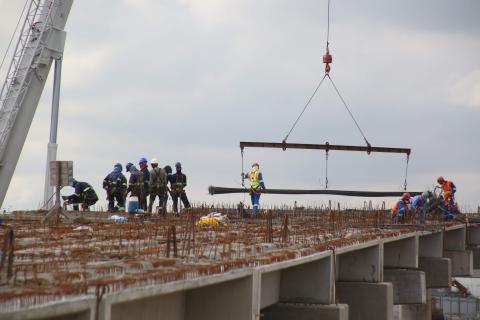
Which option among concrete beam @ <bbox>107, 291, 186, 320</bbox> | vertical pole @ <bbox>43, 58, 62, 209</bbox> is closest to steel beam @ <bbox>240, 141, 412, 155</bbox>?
vertical pole @ <bbox>43, 58, 62, 209</bbox>

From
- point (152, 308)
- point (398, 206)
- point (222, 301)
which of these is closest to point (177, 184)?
point (398, 206)

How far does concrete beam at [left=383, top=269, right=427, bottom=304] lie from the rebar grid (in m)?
4.91

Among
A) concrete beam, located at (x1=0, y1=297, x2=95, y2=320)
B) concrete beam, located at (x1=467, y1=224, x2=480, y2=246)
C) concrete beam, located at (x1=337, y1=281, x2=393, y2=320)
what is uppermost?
concrete beam, located at (x1=467, y1=224, x2=480, y2=246)

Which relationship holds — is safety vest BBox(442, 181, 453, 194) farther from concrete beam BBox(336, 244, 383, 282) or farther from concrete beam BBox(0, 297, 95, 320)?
concrete beam BBox(0, 297, 95, 320)

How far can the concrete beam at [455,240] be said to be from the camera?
39.8 m

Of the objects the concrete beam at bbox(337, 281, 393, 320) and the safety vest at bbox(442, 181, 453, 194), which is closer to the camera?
the concrete beam at bbox(337, 281, 393, 320)

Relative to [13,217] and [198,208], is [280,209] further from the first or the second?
[13,217]

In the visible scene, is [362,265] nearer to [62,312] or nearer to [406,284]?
[406,284]

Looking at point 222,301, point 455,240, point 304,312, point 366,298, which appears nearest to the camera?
point 222,301

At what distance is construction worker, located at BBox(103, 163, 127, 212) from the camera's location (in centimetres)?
2961

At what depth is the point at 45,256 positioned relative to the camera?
43.2 feet

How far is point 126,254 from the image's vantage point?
13.6 m

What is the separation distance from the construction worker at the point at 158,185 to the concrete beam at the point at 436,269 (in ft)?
38.9

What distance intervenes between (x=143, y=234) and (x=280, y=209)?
619 inches
